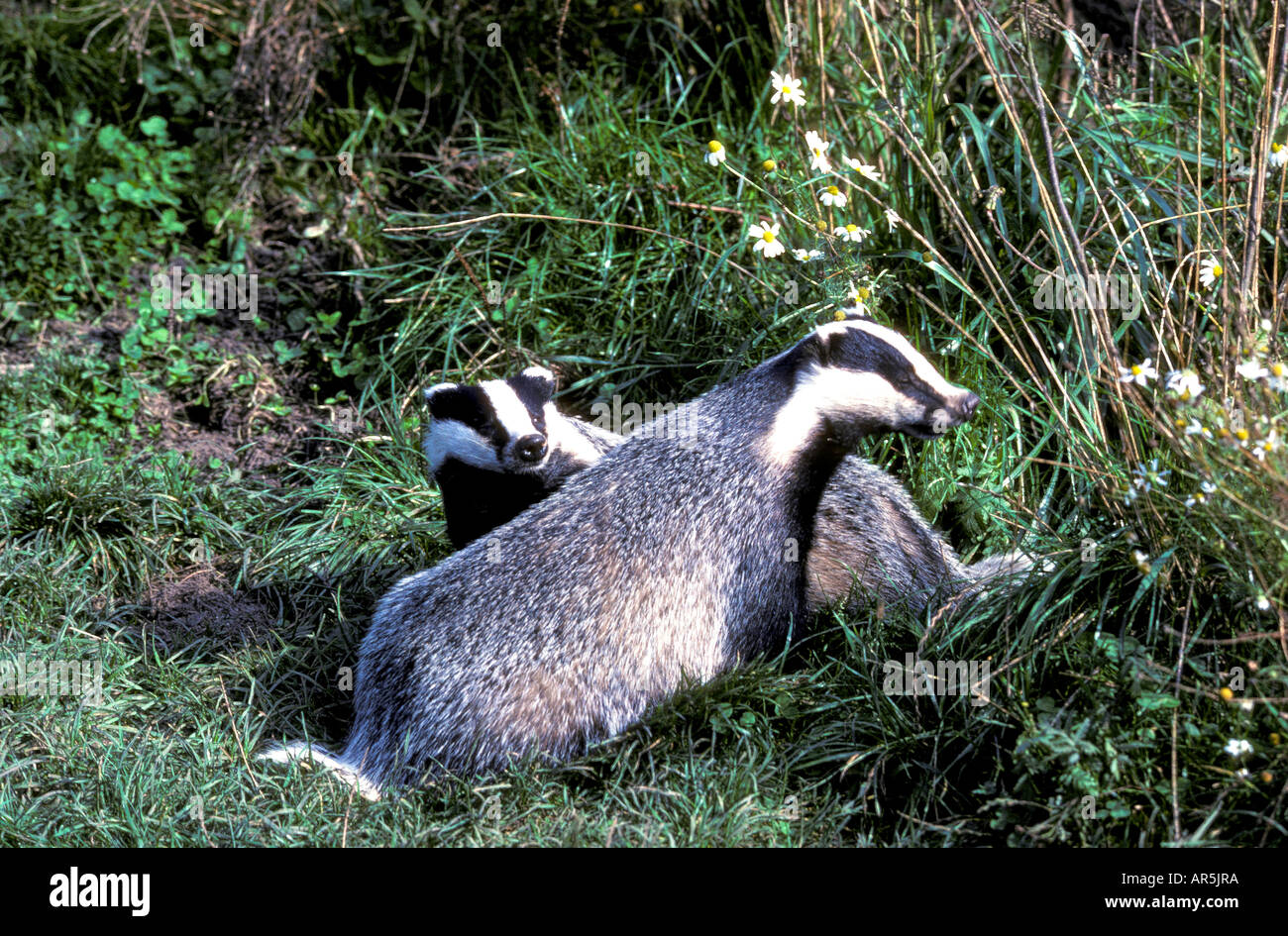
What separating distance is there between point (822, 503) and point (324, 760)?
198 cm

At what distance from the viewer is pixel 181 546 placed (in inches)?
220

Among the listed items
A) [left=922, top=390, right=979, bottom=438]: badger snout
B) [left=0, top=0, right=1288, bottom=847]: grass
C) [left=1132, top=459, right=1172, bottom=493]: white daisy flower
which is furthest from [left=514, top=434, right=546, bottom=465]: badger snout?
[left=1132, top=459, right=1172, bottom=493]: white daisy flower

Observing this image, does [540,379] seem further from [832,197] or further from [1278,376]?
[1278,376]

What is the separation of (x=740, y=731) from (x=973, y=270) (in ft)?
7.77

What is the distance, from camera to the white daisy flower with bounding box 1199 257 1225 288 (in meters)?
4.20

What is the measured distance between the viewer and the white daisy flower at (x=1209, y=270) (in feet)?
13.8

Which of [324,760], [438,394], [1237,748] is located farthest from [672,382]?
[1237,748]

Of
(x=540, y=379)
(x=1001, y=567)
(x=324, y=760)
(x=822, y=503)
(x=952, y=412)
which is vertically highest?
(x=952, y=412)

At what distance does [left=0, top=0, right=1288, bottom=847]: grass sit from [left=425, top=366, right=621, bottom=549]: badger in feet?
1.26

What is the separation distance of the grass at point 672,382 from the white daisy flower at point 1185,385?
6 cm

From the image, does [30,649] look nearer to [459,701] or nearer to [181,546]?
[181,546]

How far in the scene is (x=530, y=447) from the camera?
4.98 m

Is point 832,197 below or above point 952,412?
above
